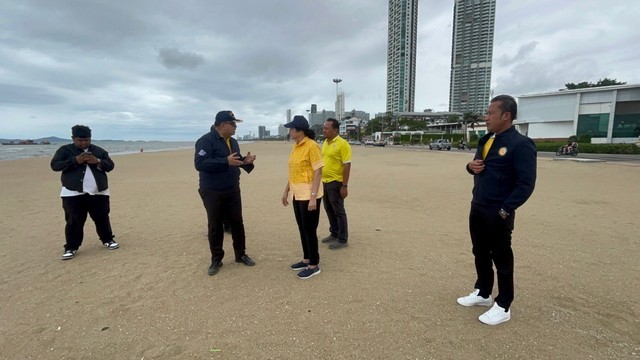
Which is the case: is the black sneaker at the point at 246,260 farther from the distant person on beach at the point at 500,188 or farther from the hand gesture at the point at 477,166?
the hand gesture at the point at 477,166

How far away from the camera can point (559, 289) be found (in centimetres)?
310

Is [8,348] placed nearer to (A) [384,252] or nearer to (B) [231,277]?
(B) [231,277]

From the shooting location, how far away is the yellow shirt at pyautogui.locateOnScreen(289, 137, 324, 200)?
3.24 m

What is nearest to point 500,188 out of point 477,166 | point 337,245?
point 477,166

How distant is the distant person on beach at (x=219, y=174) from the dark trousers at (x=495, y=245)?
243 cm

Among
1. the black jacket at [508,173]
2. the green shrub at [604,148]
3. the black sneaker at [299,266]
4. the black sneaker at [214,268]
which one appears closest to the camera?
the black jacket at [508,173]

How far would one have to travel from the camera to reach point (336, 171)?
4227 millimetres

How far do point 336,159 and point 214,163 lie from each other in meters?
1.66

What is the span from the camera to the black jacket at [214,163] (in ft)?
10.9

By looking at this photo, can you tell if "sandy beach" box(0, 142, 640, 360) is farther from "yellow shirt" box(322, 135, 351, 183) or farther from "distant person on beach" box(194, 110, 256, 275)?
"yellow shirt" box(322, 135, 351, 183)

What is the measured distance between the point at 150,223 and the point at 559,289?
6.27 metres

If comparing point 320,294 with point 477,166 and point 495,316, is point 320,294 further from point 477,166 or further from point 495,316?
point 477,166

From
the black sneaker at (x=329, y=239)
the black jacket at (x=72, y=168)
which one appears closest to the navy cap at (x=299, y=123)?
the black sneaker at (x=329, y=239)

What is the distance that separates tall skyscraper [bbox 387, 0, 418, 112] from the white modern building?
74851 millimetres
